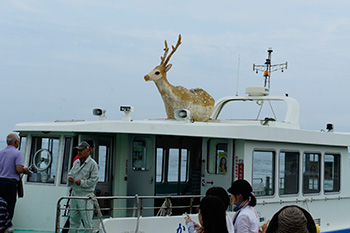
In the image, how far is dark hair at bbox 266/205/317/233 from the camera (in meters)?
2.88

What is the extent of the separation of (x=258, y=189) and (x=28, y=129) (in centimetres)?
412

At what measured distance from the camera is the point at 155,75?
10.4m

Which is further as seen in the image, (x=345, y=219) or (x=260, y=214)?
(x=345, y=219)

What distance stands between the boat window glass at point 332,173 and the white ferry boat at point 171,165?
0.02m

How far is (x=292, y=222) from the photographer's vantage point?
2877mm

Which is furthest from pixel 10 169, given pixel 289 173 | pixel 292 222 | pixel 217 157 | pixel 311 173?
pixel 311 173

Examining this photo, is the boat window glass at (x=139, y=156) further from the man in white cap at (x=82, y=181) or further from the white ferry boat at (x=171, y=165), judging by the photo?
the man in white cap at (x=82, y=181)

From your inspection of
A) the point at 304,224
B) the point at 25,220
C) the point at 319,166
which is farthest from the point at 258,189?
the point at 304,224

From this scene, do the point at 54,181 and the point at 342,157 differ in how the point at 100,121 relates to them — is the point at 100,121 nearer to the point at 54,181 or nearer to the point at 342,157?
the point at 54,181

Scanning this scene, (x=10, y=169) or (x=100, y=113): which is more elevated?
(x=100, y=113)

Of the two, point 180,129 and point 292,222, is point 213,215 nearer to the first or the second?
point 292,222

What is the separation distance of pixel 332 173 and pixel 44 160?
19.4ft

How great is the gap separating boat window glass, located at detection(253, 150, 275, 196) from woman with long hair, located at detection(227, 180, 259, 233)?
3.96m

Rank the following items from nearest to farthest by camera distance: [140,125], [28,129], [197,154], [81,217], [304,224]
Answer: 1. [304,224]
2. [81,217]
3. [140,125]
4. [28,129]
5. [197,154]
